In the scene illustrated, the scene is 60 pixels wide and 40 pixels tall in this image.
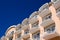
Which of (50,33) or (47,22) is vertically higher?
(47,22)

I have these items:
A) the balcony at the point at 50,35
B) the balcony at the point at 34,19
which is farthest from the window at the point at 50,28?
the balcony at the point at 34,19

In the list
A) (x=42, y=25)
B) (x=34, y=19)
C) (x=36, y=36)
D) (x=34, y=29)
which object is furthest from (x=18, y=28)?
(x=42, y=25)

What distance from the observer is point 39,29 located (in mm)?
26172

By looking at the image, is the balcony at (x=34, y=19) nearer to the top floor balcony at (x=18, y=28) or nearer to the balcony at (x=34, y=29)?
the balcony at (x=34, y=29)

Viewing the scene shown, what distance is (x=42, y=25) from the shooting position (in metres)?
25.2

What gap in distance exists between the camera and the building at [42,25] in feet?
74.6

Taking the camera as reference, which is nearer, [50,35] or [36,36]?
[50,35]

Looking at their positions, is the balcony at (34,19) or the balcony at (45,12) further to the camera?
the balcony at (34,19)

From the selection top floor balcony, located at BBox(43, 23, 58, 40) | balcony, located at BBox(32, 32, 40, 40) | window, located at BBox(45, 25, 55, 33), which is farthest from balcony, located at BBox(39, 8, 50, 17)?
balcony, located at BBox(32, 32, 40, 40)

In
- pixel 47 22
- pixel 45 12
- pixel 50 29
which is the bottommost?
pixel 50 29

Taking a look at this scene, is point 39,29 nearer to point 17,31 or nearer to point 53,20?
point 53,20

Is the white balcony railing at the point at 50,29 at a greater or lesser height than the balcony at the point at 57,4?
lesser

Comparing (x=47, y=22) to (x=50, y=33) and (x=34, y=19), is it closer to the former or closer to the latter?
(x=50, y=33)

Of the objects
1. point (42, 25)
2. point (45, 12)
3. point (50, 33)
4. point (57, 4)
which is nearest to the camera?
point (50, 33)
